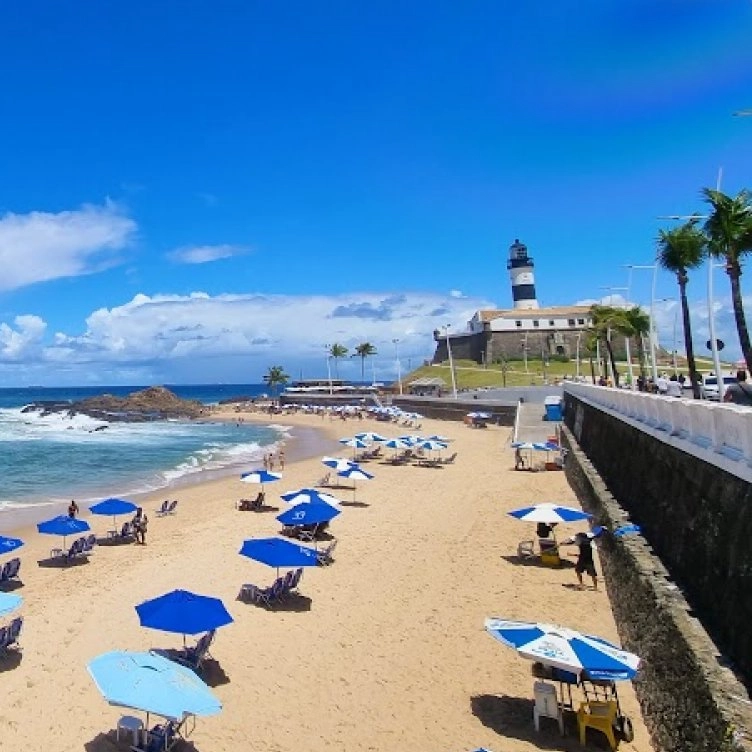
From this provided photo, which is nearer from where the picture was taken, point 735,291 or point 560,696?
point 560,696

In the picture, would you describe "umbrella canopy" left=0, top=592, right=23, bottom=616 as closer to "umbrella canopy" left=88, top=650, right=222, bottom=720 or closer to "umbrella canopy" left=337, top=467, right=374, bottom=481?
"umbrella canopy" left=88, top=650, right=222, bottom=720

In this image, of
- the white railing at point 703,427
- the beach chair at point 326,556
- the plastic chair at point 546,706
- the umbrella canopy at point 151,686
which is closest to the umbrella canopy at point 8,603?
the umbrella canopy at point 151,686

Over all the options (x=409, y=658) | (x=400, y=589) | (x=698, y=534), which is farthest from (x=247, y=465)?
(x=698, y=534)

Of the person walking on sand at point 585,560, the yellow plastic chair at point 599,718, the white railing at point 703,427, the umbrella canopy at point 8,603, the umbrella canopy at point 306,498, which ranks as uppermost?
the white railing at point 703,427

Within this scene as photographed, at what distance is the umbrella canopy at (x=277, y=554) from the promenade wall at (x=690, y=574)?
6213 millimetres

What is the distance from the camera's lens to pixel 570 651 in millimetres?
8570

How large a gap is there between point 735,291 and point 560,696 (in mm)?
17815

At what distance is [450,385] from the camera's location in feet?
316

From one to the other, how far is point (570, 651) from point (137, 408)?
10407 cm

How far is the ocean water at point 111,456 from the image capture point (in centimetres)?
3148

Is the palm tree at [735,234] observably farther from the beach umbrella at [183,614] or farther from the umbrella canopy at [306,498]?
the beach umbrella at [183,614]

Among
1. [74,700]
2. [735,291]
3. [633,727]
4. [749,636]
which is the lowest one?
[633,727]

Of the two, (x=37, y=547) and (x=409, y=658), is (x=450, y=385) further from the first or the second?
(x=409, y=658)

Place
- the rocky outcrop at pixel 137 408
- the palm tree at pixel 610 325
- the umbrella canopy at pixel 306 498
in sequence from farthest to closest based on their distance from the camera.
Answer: the rocky outcrop at pixel 137 408 < the palm tree at pixel 610 325 < the umbrella canopy at pixel 306 498
